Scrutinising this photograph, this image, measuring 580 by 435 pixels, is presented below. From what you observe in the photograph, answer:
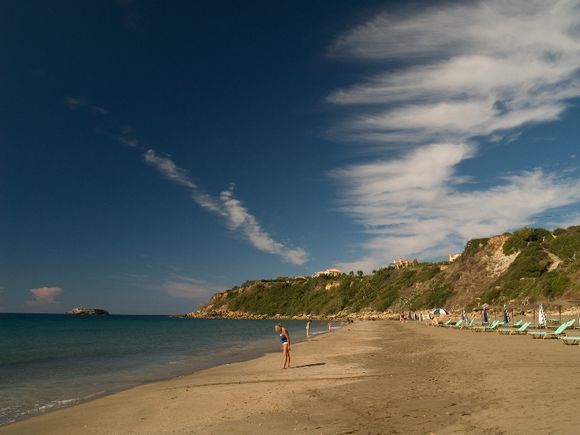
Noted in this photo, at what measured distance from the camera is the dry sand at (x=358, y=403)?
7416 mm

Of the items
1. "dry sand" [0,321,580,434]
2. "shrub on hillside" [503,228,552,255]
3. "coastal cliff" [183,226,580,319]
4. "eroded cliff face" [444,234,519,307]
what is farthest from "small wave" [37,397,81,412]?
"shrub on hillside" [503,228,552,255]

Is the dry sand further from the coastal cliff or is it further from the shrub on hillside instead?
the shrub on hillside

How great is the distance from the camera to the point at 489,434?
6441 millimetres

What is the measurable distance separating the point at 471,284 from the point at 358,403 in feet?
234

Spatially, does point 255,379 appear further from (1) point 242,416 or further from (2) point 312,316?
(2) point 312,316

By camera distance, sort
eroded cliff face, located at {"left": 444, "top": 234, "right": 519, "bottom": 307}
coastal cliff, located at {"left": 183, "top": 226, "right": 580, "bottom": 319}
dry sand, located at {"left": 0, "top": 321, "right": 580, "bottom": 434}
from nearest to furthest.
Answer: dry sand, located at {"left": 0, "top": 321, "right": 580, "bottom": 434}, coastal cliff, located at {"left": 183, "top": 226, "right": 580, "bottom": 319}, eroded cliff face, located at {"left": 444, "top": 234, "right": 519, "bottom": 307}

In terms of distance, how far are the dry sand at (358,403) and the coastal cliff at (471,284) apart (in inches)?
930

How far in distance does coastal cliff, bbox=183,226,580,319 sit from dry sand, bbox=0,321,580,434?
23.6m

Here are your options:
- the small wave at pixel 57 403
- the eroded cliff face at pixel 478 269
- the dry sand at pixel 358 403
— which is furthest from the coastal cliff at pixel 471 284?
the small wave at pixel 57 403

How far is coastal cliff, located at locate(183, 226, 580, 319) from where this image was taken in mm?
52781

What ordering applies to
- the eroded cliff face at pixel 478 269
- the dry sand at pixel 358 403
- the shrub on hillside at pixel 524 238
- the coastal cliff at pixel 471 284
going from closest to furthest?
the dry sand at pixel 358 403 < the coastal cliff at pixel 471 284 < the eroded cliff face at pixel 478 269 < the shrub on hillside at pixel 524 238

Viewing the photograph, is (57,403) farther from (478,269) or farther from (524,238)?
(524,238)

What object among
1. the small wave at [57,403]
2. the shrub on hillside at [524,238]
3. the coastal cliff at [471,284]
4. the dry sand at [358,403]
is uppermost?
the shrub on hillside at [524,238]

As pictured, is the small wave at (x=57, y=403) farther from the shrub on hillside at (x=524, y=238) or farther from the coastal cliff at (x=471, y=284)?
the shrub on hillside at (x=524, y=238)
